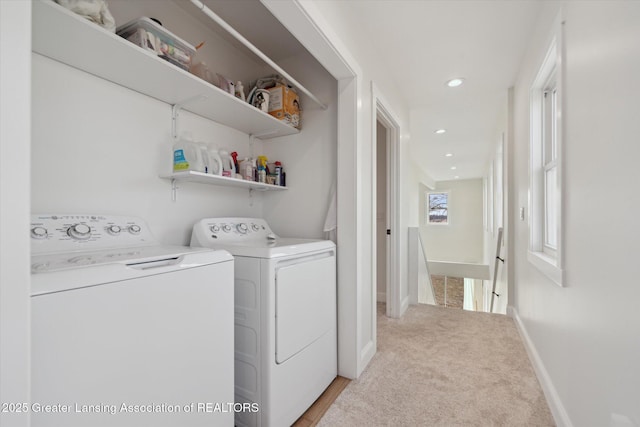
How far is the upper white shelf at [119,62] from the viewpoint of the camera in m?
0.99

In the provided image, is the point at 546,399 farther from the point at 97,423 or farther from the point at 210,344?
the point at 97,423

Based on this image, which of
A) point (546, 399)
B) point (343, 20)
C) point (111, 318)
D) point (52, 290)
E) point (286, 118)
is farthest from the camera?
point (286, 118)

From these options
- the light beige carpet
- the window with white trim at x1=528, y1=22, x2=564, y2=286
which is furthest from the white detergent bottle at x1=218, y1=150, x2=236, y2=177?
the window with white trim at x1=528, y1=22, x2=564, y2=286

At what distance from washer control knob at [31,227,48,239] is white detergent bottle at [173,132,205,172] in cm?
60

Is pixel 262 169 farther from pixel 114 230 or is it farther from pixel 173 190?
pixel 114 230

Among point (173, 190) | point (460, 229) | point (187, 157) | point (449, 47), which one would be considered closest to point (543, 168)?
point (449, 47)

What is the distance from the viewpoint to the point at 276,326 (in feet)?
4.48

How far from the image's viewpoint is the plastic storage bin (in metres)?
1.20

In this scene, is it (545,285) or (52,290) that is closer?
(52,290)

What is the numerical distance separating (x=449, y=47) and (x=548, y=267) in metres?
1.81

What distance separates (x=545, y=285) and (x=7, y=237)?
93.9 inches

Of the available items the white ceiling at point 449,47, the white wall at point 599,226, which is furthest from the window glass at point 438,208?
the white wall at point 599,226

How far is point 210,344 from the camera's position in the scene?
3.70ft

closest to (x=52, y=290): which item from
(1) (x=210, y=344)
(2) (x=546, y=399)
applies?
(1) (x=210, y=344)
